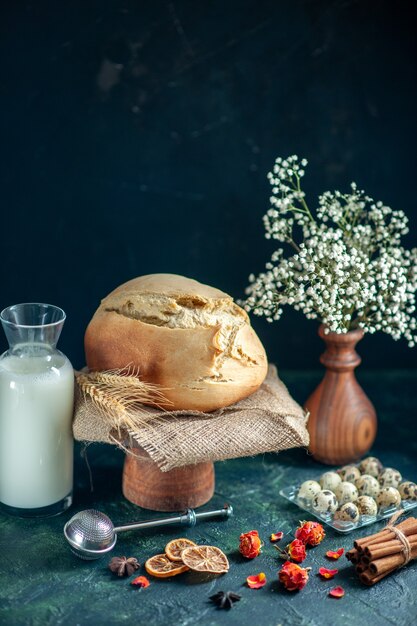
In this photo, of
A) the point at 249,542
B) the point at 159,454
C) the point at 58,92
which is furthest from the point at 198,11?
the point at 249,542

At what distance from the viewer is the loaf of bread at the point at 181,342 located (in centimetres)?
191

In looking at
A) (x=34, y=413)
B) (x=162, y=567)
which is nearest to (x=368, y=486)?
(x=162, y=567)

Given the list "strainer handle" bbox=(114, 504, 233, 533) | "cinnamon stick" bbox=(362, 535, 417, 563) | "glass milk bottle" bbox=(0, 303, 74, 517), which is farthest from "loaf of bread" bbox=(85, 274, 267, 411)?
"cinnamon stick" bbox=(362, 535, 417, 563)

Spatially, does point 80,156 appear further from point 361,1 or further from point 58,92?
point 361,1

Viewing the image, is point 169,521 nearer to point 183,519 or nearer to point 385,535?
point 183,519

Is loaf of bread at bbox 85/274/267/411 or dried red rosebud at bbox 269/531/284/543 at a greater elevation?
loaf of bread at bbox 85/274/267/411

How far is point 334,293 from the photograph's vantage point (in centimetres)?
204

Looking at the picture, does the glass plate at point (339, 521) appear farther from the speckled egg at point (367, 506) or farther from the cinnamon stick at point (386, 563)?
the cinnamon stick at point (386, 563)

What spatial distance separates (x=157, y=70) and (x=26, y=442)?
1097 millimetres

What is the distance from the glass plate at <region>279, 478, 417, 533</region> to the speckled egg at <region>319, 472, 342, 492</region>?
68mm

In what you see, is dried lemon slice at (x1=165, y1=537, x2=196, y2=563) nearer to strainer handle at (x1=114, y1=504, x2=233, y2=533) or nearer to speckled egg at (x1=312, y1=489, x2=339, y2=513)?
strainer handle at (x1=114, y1=504, x2=233, y2=533)

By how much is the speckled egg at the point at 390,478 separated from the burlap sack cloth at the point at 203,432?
256 mm

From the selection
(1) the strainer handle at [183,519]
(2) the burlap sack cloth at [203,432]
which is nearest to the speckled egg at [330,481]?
(2) the burlap sack cloth at [203,432]

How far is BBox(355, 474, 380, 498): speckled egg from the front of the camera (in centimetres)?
202
